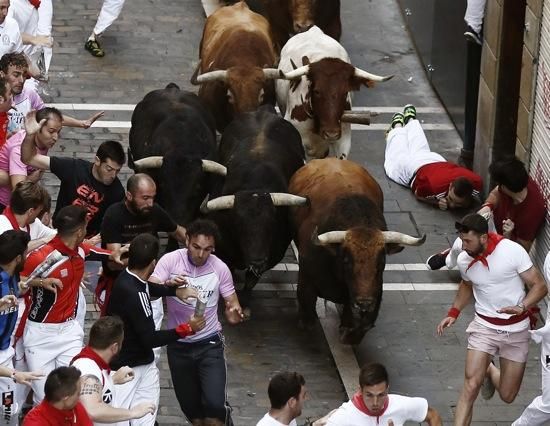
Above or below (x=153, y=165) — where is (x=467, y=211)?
below

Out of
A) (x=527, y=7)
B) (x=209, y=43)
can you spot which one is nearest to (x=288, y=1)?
(x=209, y=43)

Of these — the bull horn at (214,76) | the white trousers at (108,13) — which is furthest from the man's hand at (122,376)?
the white trousers at (108,13)

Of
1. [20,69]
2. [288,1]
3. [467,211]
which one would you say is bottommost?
[467,211]

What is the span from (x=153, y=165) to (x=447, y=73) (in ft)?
20.1

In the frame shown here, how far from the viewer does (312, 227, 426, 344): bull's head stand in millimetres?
14289

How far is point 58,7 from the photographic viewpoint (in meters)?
23.2

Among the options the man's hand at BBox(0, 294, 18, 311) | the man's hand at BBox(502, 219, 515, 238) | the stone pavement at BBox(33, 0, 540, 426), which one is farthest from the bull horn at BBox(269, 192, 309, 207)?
the man's hand at BBox(0, 294, 18, 311)

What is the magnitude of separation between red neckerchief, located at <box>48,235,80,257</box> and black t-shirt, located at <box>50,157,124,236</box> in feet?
5.38

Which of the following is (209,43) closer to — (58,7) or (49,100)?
(49,100)

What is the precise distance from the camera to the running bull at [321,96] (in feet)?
56.9

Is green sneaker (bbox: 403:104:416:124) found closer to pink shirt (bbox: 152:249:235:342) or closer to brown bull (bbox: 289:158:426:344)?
brown bull (bbox: 289:158:426:344)

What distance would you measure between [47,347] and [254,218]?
3.29m

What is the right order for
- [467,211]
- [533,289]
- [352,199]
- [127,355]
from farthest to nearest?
[467,211] → [352,199] → [533,289] → [127,355]

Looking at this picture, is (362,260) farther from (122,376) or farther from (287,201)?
(122,376)
